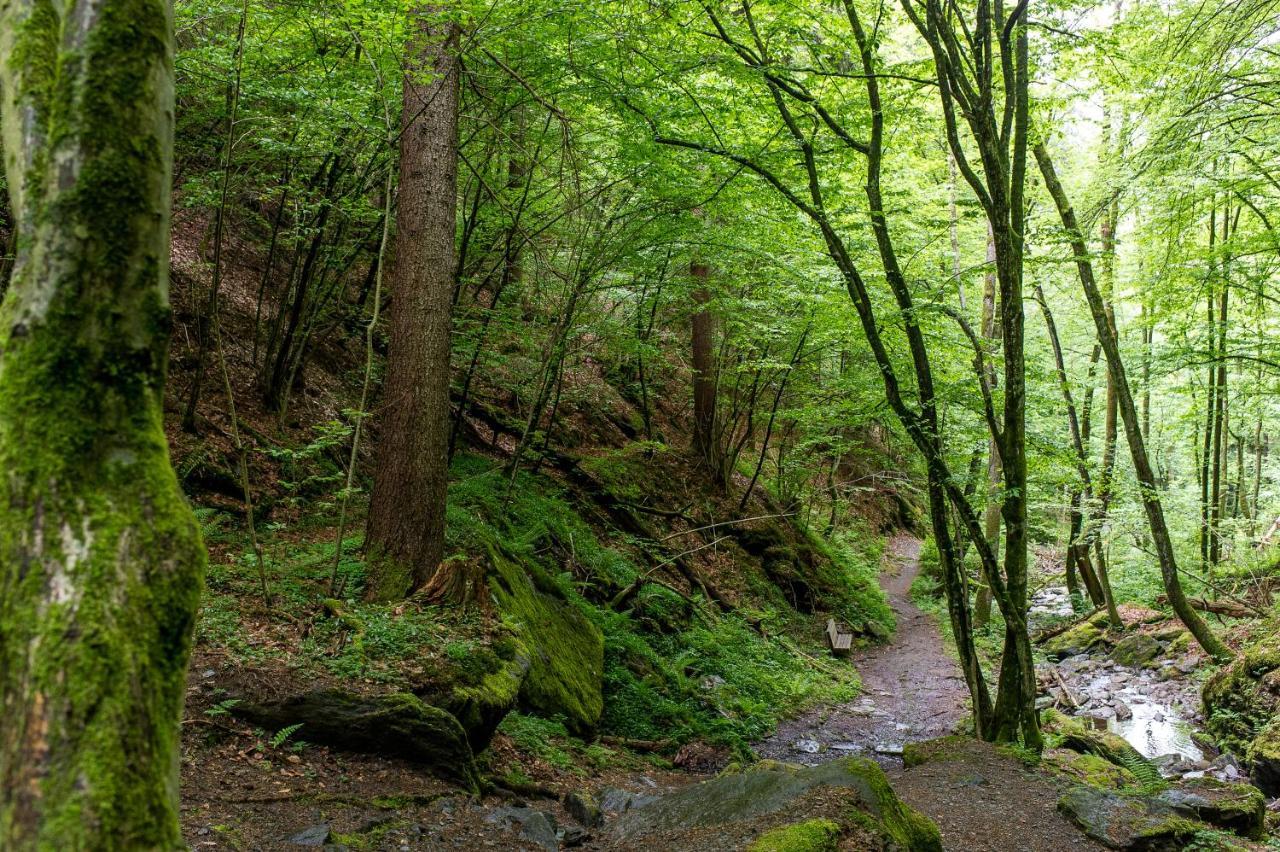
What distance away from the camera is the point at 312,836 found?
3.59 metres

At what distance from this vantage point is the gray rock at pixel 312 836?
351 cm

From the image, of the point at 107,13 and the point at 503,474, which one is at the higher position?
the point at 107,13

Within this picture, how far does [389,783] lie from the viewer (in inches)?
178

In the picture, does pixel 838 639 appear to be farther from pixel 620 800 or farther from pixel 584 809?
pixel 584 809

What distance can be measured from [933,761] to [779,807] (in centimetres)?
343

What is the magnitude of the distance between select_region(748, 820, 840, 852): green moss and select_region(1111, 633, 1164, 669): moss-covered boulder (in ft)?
39.4

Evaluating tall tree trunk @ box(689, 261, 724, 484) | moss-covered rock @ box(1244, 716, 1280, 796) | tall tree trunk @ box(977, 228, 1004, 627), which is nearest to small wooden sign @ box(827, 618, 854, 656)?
tall tree trunk @ box(977, 228, 1004, 627)

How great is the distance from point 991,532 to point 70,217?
15.0 m

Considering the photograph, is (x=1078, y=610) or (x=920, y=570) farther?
(x=920, y=570)

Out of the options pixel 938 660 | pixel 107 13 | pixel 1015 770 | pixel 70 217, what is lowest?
pixel 938 660

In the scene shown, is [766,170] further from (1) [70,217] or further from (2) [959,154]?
(1) [70,217]

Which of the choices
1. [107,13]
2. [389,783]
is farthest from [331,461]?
[107,13]

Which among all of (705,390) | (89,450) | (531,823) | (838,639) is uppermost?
(705,390)

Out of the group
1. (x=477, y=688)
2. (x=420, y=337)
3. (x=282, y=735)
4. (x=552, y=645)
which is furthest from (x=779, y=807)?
(x=420, y=337)
